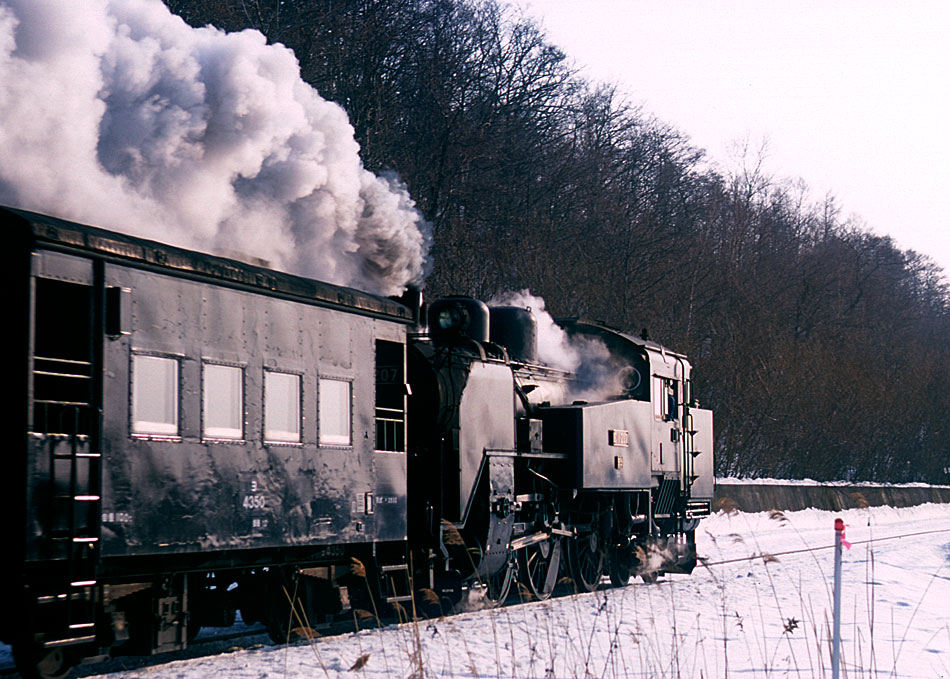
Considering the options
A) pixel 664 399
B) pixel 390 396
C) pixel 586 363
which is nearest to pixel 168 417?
pixel 390 396

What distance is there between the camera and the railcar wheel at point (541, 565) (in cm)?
1356

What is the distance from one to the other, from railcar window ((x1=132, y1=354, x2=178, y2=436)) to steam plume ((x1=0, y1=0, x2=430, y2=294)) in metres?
3.72

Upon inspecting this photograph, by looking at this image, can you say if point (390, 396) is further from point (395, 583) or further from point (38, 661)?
point (38, 661)

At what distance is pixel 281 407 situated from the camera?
9.09 m

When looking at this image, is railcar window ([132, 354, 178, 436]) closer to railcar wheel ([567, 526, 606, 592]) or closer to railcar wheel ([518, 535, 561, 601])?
railcar wheel ([518, 535, 561, 601])

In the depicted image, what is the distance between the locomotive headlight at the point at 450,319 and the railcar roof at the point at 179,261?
2181 millimetres

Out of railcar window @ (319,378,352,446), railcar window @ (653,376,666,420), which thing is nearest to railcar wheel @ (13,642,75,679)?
railcar window @ (319,378,352,446)

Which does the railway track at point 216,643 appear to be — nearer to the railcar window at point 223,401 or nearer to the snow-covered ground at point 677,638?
the snow-covered ground at point 677,638

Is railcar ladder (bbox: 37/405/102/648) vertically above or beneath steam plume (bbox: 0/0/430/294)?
beneath

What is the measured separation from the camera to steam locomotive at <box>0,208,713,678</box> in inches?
281

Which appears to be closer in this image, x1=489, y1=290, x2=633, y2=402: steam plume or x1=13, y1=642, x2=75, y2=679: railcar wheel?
x1=13, y1=642, x2=75, y2=679: railcar wheel

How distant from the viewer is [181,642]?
331 inches

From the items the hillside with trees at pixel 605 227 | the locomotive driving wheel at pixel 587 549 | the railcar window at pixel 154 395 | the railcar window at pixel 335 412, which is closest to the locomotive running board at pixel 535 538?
the locomotive driving wheel at pixel 587 549

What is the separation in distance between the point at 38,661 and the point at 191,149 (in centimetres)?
705
